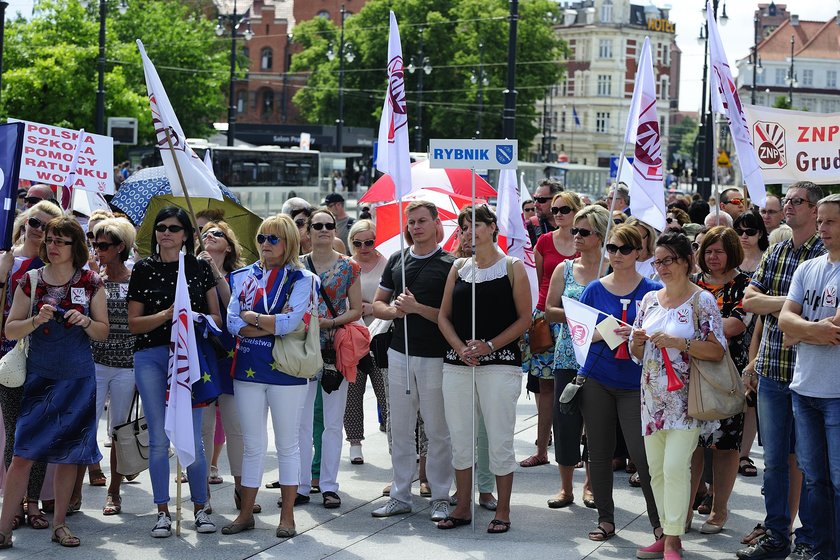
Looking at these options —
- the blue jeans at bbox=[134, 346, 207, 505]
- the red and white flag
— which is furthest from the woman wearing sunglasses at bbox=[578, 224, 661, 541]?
the red and white flag

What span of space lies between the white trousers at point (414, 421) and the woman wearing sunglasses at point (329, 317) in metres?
0.44

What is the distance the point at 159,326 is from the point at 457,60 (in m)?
62.0

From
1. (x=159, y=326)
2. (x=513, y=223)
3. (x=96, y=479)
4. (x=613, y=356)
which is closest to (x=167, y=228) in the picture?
(x=159, y=326)

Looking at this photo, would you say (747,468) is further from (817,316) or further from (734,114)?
(817,316)

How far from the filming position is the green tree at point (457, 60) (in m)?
68.4

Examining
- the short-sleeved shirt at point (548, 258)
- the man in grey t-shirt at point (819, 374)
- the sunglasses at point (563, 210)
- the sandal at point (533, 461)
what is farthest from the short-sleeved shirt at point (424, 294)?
the man in grey t-shirt at point (819, 374)

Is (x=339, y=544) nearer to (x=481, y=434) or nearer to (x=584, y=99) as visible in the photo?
(x=481, y=434)

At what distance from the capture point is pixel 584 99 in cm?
12862

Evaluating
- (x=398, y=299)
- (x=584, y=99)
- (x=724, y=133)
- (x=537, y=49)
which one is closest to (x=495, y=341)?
(x=398, y=299)

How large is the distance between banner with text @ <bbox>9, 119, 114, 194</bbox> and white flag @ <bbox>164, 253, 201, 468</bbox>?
168 inches

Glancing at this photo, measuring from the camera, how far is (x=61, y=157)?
11.0 m

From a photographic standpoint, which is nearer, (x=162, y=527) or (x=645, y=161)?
(x=162, y=527)

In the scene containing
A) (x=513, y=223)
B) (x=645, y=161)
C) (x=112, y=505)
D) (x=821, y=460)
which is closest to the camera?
(x=821, y=460)

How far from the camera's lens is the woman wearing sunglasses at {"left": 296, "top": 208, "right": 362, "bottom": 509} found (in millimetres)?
7988
